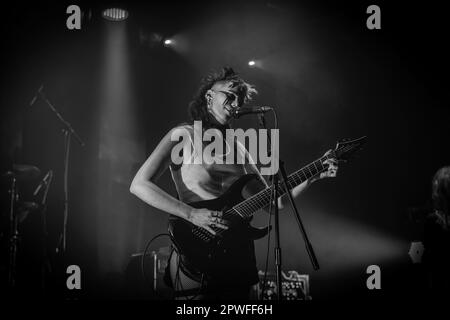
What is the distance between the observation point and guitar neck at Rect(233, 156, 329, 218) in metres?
2.52

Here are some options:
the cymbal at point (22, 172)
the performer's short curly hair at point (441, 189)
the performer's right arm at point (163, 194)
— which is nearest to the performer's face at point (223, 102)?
the performer's right arm at point (163, 194)

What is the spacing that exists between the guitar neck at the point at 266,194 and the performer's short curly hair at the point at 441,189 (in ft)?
6.07

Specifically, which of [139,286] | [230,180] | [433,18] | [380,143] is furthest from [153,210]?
[433,18]

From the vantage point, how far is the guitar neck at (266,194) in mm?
2520

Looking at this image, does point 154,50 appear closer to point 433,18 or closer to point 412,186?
point 433,18

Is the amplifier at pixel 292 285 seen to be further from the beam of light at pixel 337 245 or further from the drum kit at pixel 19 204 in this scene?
the drum kit at pixel 19 204

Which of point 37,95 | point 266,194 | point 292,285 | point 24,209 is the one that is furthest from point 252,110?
point 292,285

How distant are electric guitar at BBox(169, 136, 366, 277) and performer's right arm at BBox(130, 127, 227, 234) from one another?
0.15 ft

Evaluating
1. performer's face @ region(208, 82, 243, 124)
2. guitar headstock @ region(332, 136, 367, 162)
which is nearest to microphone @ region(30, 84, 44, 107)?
performer's face @ region(208, 82, 243, 124)

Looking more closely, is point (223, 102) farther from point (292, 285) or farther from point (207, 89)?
point (292, 285)
